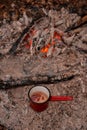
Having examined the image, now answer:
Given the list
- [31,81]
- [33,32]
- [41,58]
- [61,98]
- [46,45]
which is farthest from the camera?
[33,32]

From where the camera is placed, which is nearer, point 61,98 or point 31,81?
point 61,98

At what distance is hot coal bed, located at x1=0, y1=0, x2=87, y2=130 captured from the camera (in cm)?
375

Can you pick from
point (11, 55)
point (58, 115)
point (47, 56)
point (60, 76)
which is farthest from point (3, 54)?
point (58, 115)

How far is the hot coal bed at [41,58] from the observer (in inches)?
148

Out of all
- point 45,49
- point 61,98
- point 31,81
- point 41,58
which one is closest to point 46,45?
point 45,49

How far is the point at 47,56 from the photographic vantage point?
4.28 metres

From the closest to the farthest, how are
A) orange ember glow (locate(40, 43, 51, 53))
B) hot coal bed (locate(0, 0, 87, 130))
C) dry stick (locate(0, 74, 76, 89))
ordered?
hot coal bed (locate(0, 0, 87, 130))
dry stick (locate(0, 74, 76, 89))
orange ember glow (locate(40, 43, 51, 53))

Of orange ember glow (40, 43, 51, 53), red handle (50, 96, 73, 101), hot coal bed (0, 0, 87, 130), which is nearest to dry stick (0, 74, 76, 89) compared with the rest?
hot coal bed (0, 0, 87, 130)

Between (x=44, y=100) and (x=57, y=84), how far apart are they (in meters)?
0.43

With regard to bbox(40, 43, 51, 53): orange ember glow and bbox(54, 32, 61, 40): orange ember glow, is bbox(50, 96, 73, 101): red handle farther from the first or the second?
bbox(54, 32, 61, 40): orange ember glow

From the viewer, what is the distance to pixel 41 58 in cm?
425

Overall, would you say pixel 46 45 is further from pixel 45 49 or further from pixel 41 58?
pixel 41 58

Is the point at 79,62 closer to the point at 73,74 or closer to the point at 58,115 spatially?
the point at 73,74

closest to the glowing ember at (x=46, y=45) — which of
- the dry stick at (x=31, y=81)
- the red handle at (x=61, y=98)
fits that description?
the dry stick at (x=31, y=81)
